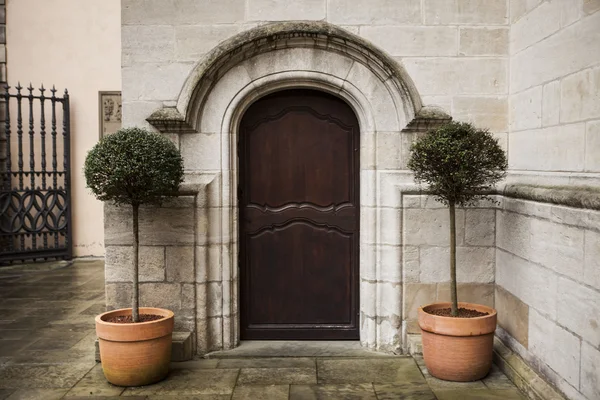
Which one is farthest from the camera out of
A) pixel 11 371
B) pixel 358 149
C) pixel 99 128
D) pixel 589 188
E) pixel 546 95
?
pixel 99 128

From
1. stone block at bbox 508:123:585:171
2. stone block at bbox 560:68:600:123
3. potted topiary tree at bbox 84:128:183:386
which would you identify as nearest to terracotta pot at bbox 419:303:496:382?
stone block at bbox 508:123:585:171

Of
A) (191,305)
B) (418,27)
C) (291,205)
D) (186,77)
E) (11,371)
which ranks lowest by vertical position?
(11,371)

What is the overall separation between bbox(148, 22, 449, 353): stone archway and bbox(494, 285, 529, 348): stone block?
79 cm

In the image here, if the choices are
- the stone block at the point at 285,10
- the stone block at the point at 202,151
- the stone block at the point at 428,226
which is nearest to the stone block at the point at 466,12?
the stone block at the point at 285,10

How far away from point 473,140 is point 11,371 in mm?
3854

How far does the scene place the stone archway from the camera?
5293 mm

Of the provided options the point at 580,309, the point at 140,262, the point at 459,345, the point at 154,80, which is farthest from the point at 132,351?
the point at 580,309

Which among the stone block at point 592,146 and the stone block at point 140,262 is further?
the stone block at point 140,262

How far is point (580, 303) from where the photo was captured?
380 cm

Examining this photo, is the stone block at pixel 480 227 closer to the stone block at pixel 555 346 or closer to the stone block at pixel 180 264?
the stone block at pixel 555 346

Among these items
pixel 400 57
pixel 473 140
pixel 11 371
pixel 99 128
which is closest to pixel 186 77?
pixel 400 57

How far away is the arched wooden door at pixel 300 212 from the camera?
5680 mm

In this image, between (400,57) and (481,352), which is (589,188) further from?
(400,57)

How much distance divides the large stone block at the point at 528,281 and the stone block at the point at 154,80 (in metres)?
2.90
